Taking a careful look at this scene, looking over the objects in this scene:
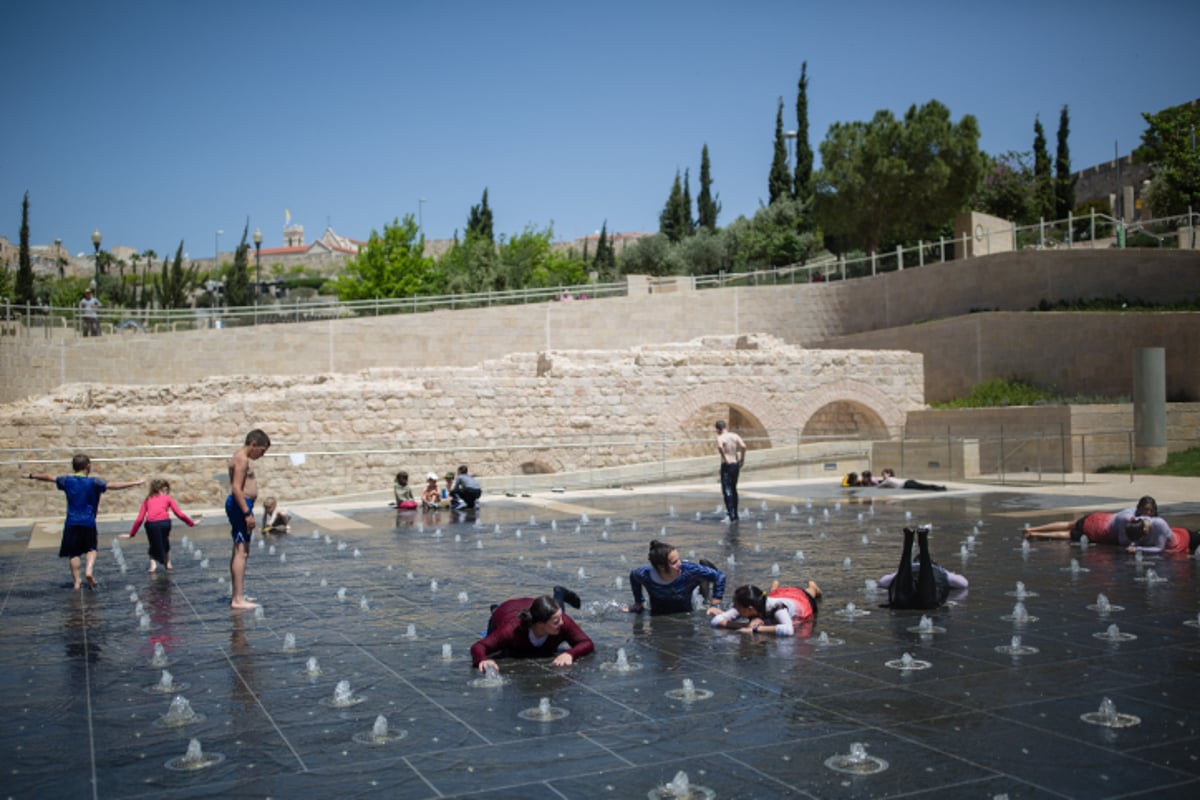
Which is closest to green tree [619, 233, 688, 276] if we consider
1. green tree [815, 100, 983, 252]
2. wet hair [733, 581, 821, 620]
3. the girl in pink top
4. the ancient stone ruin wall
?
green tree [815, 100, 983, 252]

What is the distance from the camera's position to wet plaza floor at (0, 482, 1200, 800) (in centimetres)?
448

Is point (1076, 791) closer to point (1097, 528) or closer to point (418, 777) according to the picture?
point (418, 777)

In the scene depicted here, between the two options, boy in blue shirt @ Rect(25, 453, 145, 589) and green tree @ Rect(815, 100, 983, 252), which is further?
green tree @ Rect(815, 100, 983, 252)

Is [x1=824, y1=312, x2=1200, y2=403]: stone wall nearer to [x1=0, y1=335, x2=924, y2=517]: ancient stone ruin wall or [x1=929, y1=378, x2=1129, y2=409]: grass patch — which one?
[x1=929, y1=378, x2=1129, y2=409]: grass patch

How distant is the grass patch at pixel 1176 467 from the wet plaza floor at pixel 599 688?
11651mm

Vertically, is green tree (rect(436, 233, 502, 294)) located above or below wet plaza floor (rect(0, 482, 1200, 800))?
Result: above

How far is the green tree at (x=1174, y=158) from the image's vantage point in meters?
43.5

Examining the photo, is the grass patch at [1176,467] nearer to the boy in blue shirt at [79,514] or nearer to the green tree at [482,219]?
the boy in blue shirt at [79,514]

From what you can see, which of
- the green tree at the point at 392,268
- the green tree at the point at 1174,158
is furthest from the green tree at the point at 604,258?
the green tree at the point at 1174,158

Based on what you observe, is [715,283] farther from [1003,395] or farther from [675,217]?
[675,217]

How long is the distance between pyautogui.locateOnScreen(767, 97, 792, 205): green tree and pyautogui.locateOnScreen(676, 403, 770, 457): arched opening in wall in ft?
113

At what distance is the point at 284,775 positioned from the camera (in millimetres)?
4578

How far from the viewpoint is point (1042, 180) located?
194ft

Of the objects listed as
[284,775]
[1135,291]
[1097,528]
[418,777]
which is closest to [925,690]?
[418,777]
